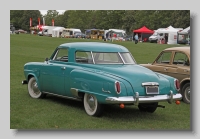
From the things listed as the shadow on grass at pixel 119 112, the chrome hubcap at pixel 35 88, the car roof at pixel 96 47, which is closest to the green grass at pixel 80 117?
the shadow on grass at pixel 119 112

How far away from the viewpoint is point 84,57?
28.7ft

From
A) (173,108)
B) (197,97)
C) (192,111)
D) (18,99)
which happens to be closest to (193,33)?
(197,97)

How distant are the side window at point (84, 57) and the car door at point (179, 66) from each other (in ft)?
9.17

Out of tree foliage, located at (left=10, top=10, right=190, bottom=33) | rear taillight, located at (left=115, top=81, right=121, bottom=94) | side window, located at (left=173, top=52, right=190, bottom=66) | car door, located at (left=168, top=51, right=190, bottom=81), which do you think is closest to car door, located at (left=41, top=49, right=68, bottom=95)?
tree foliage, located at (left=10, top=10, right=190, bottom=33)

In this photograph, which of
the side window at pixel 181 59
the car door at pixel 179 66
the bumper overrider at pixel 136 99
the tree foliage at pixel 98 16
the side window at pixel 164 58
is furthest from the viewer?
the side window at pixel 164 58

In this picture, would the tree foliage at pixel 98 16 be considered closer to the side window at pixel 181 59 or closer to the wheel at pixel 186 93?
the side window at pixel 181 59

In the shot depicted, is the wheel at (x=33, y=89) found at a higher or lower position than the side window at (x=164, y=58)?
lower

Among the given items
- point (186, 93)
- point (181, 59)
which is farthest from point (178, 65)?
point (186, 93)

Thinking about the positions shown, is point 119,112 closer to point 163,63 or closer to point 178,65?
point 178,65

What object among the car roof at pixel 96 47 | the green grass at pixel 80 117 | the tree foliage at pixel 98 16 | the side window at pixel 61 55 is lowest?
the green grass at pixel 80 117

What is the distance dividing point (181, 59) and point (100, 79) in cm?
357

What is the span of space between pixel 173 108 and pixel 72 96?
99.4 inches

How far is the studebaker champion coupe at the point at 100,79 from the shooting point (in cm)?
754

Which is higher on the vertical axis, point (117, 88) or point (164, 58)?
point (164, 58)
